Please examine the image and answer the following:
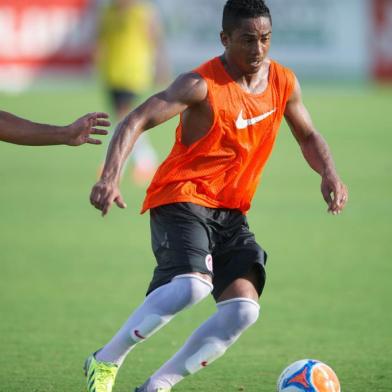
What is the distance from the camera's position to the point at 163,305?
19.3ft

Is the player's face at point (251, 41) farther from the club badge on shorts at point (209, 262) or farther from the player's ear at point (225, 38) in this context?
the club badge on shorts at point (209, 262)

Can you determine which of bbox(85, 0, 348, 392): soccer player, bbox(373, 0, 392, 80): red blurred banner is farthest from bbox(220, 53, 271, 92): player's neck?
bbox(373, 0, 392, 80): red blurred banner

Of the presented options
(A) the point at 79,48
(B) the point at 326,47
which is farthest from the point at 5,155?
(B) the point at 326,47

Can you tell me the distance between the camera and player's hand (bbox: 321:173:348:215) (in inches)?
249

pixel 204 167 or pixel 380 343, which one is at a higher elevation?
pixel 204 167

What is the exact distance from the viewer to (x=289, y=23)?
28734 mm

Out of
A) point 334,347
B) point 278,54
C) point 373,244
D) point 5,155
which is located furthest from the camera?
point 278,54

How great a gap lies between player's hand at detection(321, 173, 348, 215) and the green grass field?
1.17 meters

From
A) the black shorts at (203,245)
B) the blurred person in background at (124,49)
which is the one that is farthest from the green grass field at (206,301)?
the blurred person in background at (124,49)

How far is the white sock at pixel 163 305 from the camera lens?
19.2ft

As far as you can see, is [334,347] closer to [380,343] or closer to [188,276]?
[380,343]

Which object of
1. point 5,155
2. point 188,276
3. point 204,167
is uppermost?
point 204,167

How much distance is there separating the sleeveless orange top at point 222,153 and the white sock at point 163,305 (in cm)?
56

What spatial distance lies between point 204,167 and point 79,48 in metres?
23.7
